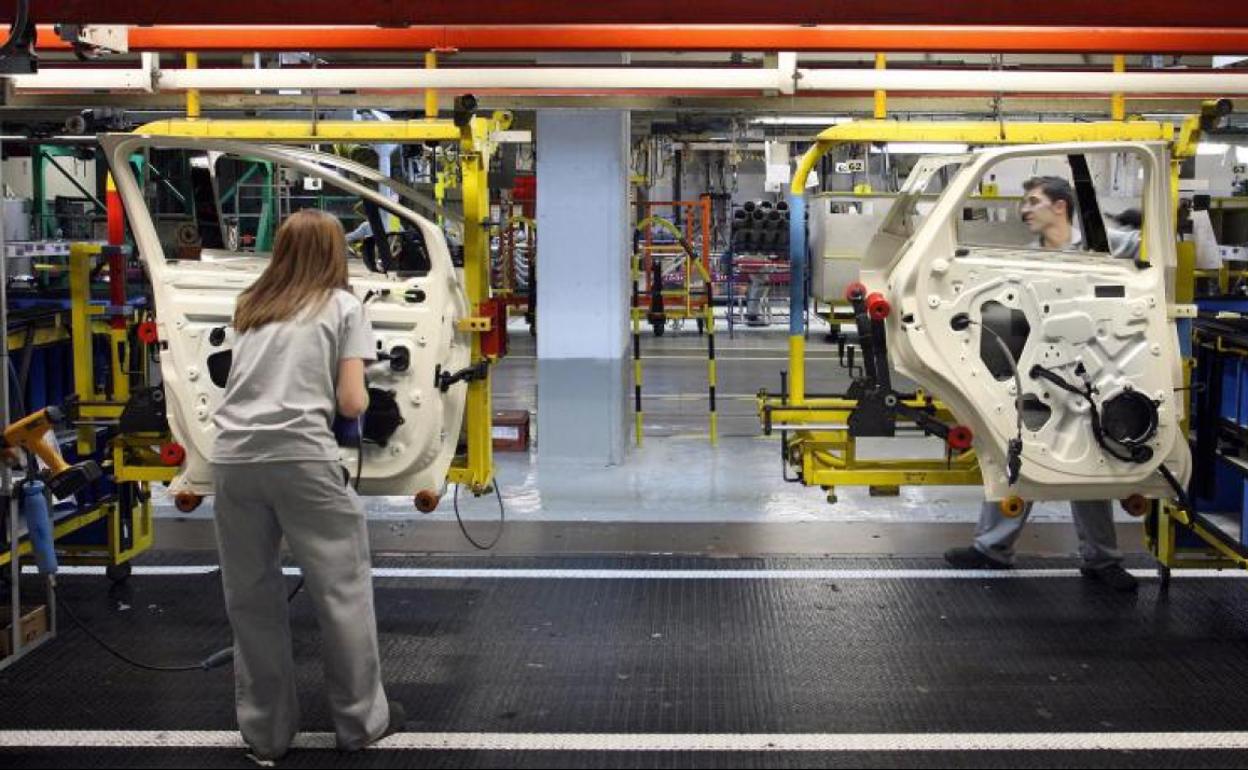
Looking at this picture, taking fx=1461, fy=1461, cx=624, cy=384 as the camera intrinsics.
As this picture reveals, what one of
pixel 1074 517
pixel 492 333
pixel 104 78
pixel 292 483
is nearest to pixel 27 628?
pixel 292 483

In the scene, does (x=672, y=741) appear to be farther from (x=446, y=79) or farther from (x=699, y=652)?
(x=446, y=79)

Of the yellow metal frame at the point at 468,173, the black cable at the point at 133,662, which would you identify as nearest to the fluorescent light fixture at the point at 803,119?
the yellow metal frame at the point at 468,173

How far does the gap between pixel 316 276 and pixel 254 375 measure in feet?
1.35

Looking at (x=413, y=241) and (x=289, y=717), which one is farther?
(x=413, y=241)

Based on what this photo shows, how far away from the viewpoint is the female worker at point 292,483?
16.0 feet

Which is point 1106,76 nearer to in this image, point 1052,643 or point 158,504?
point 1052,643

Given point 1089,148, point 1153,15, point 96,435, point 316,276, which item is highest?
point 1153,15

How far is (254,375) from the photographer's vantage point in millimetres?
4906

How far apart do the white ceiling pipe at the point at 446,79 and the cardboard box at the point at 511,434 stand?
16.9 feet

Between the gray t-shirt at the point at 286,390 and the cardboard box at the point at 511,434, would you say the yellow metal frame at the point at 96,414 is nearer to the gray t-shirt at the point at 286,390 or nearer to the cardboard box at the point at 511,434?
the gray t-shirt at the point at 286,390

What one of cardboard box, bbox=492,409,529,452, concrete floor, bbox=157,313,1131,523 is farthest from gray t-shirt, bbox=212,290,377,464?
cardboard box, bbox=492,409,529,452

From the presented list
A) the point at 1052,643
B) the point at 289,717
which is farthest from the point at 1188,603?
the point at 289,717

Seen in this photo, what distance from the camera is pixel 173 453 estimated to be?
6.55 meters

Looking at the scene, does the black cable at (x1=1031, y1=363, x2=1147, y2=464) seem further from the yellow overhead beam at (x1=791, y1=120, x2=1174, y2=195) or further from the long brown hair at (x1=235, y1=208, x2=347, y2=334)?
the long brown hair at (x1=235, y1=208, x2=347, y2=334)
